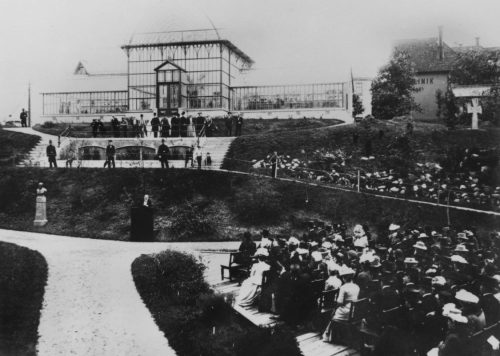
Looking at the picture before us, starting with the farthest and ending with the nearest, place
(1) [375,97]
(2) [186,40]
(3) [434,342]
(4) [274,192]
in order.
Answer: (1) [375,97], (2) [186,40], (4) [274,192], (3) [434,342]

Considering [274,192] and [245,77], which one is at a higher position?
[245,77]

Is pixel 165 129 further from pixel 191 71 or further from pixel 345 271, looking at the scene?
pixel 345 271

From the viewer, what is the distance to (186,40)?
149 ft

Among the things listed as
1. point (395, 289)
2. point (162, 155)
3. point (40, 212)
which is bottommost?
point (395, 289)

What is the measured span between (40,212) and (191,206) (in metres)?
6.77

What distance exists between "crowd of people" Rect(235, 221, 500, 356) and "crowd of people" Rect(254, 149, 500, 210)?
11.6 m

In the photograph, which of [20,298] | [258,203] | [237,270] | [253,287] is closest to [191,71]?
[258,203]

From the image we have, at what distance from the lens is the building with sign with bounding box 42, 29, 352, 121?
4378 cm

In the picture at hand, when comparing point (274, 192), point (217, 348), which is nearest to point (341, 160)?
point (274, 192)

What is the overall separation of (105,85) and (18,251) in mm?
32266

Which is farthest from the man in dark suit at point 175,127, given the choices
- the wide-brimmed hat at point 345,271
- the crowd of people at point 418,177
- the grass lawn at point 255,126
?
the wide-brimmed hat at point 345,271

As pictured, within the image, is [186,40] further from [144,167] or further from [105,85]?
[144,167]

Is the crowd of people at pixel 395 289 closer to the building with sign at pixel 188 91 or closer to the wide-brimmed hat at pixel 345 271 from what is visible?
the wide-brimmed hat at pixel 345 271

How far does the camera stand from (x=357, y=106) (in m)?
51.7
